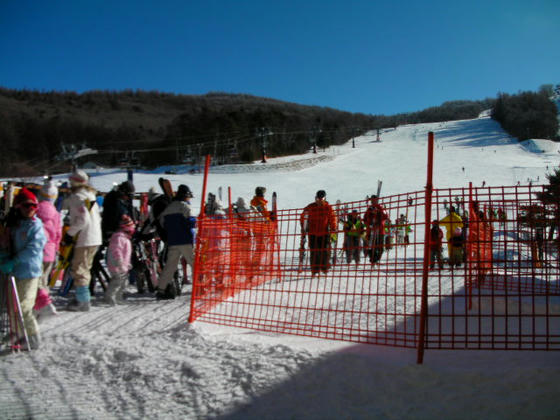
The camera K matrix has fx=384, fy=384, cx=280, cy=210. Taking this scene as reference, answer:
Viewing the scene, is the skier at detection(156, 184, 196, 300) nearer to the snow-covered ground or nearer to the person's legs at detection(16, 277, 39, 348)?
the snow-covered ground

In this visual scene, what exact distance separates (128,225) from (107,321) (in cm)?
133

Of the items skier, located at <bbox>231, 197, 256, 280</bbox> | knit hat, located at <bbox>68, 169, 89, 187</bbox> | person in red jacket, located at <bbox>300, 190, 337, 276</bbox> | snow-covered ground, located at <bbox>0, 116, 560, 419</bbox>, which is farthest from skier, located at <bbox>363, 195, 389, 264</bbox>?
knit hat, located at <bbox>68, 169, 89, 187</bbox>

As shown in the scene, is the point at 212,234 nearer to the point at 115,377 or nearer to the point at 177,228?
the point at 177,228

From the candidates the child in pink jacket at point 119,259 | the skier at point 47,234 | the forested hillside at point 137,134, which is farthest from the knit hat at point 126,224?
the forested hillside at point 137,134

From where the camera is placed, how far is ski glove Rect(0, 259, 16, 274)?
3379mm

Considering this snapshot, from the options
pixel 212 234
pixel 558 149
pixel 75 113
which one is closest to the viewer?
pixel 212 234

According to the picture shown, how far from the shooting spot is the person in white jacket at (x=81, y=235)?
4.48 m

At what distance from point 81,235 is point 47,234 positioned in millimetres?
375

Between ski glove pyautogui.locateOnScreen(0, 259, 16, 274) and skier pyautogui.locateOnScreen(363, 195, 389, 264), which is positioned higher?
skier pyautogui.locateOnScreen(363, 195, 389, 264)

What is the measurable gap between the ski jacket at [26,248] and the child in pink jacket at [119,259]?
1.25 meters

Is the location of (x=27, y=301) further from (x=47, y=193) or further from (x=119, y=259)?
(x=47, y=193)

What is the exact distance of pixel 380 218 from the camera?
12.2 feet

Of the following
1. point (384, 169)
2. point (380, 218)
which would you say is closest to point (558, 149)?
point (384, 169)

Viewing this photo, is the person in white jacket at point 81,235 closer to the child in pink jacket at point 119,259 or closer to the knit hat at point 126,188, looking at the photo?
the child in pink jacket at point 119,259
